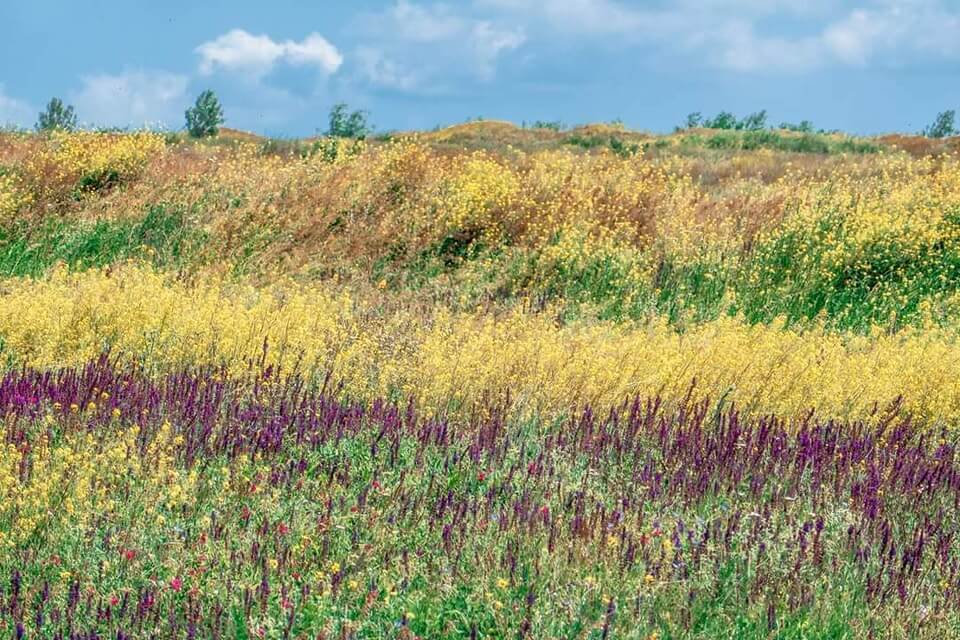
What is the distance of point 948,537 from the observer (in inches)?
174

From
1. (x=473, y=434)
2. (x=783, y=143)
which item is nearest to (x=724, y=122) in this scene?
(x=783, y=143)

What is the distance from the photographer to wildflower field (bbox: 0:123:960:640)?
3.62 metres

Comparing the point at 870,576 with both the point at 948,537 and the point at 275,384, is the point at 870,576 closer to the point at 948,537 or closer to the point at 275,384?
the point at 948,537

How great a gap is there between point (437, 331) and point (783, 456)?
3551mm

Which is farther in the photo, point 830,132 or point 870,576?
point 830,132

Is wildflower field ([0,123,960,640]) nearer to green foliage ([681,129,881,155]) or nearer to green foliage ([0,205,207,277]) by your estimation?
green foliage ([0,205,207,277])

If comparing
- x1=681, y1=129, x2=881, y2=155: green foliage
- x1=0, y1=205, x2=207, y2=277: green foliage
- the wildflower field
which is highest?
x1=681, y1=129, x2=881, y2=155: green foliage

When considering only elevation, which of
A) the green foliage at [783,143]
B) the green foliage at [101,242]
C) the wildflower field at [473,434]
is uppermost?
the green foliage at [783,143]

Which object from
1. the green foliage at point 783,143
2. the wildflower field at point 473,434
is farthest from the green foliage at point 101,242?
the green foliage at point 783,143

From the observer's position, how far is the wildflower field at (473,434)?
11.9ft

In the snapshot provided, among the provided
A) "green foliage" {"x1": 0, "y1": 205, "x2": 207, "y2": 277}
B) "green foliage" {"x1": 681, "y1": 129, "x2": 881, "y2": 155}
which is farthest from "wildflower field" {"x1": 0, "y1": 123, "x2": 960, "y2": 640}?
"green foliage" {"x1": 681, "y1": 129, "x2": 881, "y2": 155}

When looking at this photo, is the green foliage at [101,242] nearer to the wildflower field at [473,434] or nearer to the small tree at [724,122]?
the wildflower field at [473,434]

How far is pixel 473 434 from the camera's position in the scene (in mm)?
5383

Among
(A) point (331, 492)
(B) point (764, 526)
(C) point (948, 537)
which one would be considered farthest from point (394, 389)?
(C) point (948, 537)
